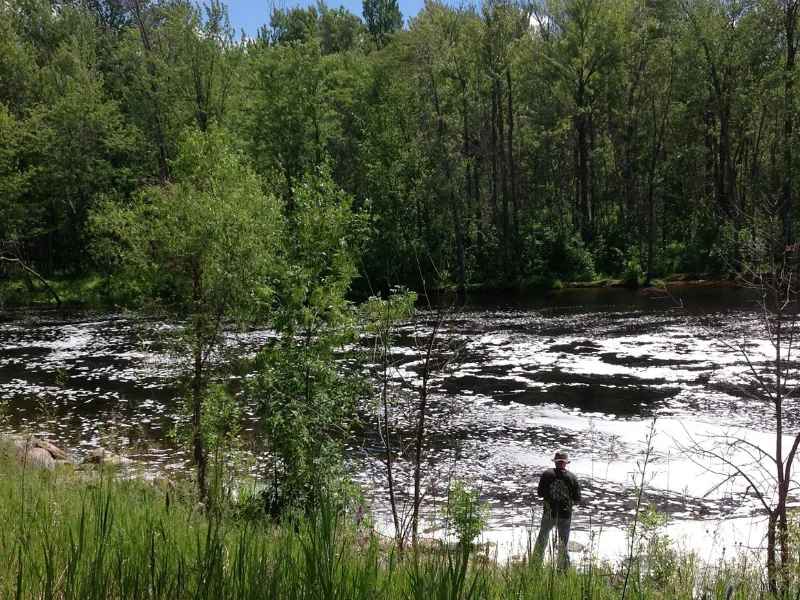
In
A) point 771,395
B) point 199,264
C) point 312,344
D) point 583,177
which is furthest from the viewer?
point 583,177

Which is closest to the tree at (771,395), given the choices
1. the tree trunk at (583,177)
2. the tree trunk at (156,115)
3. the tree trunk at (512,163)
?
the tree trunk at (583,177)

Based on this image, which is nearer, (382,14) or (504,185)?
(504,185)

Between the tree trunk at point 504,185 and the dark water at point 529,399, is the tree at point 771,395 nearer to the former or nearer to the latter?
the dark water at point 529,399

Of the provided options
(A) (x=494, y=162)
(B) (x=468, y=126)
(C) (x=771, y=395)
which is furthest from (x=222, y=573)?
(A) (x=494, y=162)

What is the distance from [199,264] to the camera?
11344mm

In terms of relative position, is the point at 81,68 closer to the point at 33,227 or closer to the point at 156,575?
the point at 33,227

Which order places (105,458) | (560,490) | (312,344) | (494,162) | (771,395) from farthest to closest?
(494,162) → (105,458) → (312,344) → (560,490) → (771,395)

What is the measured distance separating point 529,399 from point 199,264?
10.2m

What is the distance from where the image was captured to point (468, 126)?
4669 cm

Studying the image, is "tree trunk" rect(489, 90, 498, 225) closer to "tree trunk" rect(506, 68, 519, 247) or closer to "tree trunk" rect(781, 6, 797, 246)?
"tree trunk" rect(506, 68, 519, 247)

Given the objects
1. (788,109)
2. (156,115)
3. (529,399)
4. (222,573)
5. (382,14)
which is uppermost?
(382,14)

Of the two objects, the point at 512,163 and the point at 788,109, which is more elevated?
the point at 788,109

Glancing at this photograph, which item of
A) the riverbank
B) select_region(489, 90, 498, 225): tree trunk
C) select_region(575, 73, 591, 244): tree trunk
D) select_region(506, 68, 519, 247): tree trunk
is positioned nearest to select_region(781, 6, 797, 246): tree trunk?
the riverbank

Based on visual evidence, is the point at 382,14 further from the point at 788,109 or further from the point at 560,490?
the point at 560,490
